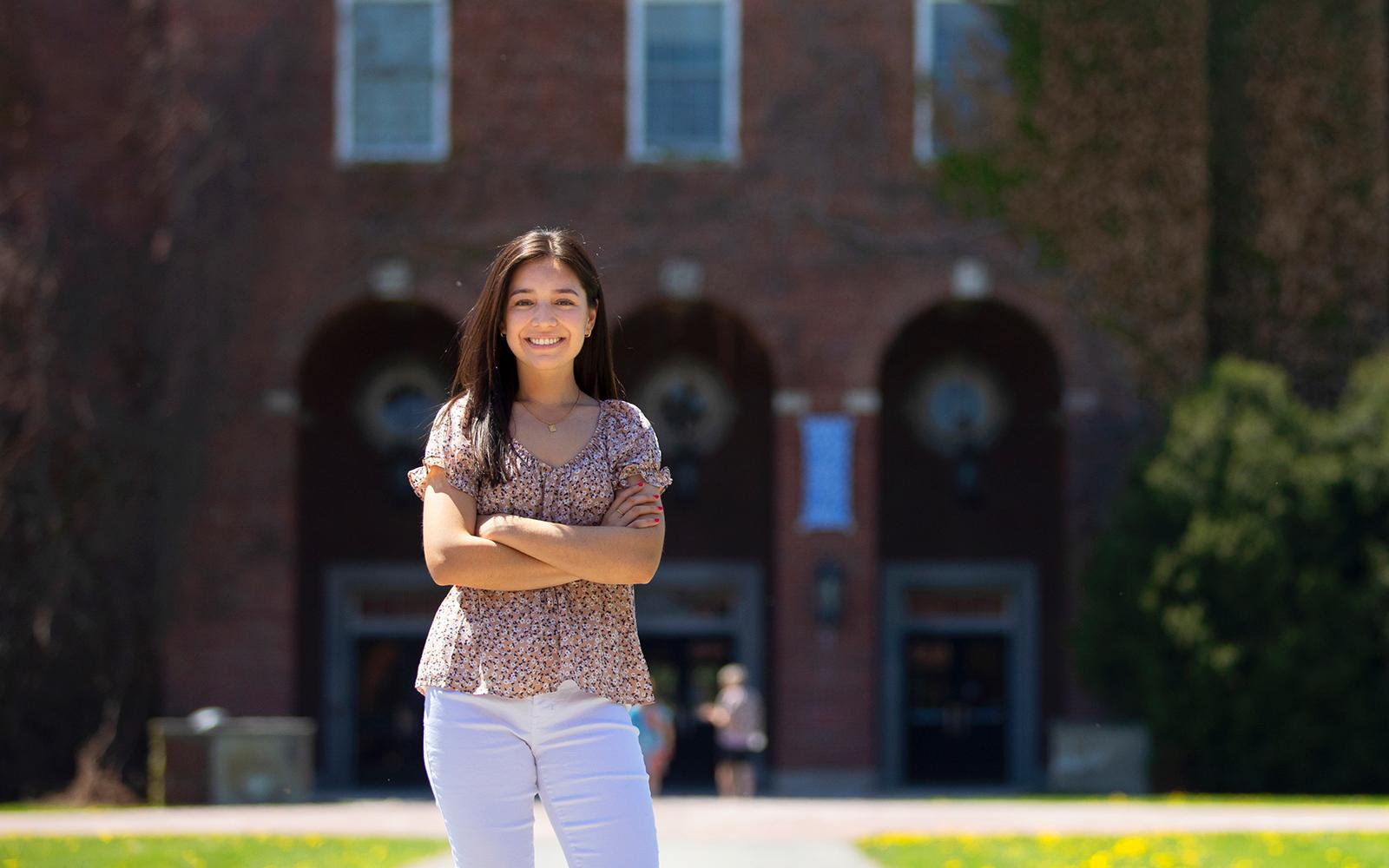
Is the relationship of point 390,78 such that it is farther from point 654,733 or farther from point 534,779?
point 534,779

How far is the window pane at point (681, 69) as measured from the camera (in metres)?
21.0

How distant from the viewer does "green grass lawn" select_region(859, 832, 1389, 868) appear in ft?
32.8

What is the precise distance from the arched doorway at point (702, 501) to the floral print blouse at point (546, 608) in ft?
60.6

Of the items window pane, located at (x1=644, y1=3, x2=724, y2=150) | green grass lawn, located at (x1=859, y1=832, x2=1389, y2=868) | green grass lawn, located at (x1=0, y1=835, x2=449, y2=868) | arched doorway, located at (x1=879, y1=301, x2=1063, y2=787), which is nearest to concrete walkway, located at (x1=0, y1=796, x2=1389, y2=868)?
green grass lawn, located at (x1=859, y1=832, x2=1389, y2=868)

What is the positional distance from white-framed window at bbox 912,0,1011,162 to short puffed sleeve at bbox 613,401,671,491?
17.3m

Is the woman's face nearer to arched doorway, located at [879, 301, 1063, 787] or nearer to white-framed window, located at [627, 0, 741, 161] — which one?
white-framed window, located at [627, 0, 741, 161]

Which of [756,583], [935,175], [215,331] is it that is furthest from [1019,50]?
[215,331]

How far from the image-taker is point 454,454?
3604 millimetres

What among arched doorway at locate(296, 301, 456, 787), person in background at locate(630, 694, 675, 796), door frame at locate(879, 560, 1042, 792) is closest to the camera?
person in background at locate(630, 694, 675, 796)

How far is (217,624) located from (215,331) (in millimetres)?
3141

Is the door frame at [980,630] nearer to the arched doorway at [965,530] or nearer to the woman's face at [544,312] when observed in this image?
the arched doorway at [965,530]

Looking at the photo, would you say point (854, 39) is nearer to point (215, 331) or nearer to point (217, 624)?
point (215, 331)

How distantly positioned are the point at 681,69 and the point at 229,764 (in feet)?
29.5

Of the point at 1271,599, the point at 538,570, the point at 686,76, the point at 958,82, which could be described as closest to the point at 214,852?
the point at 538,570
